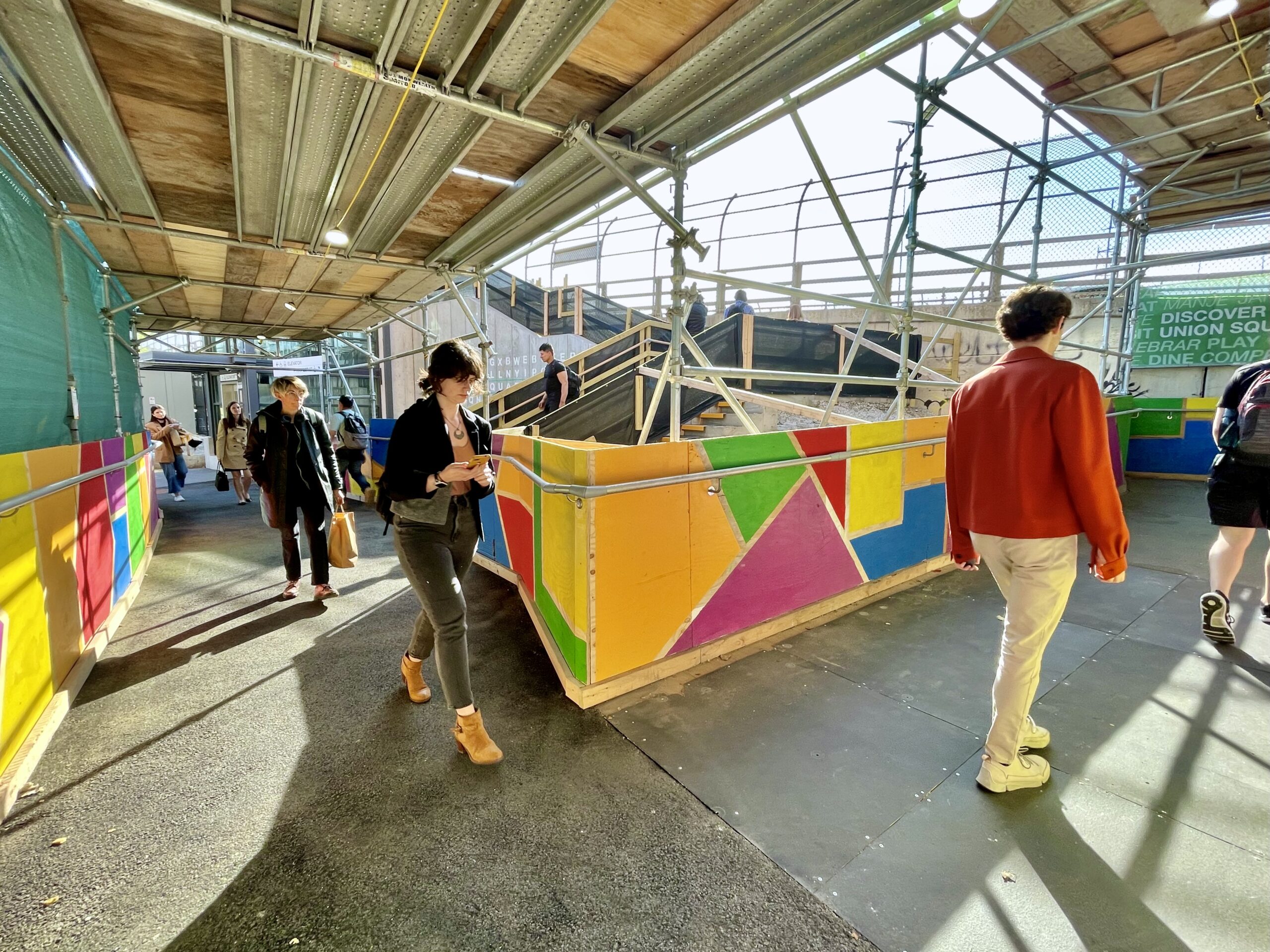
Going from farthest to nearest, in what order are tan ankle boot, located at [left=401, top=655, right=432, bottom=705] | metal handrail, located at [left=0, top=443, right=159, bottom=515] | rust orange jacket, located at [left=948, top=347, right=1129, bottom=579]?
tan ankle boot, located at [left=401, top=655, right=432, bottom=705] < metal handrail, located at [left=0, top=443, right=159, bottom=515] < rust orange jacket, located at [left=948, top=347, right=1129, bottom=579]

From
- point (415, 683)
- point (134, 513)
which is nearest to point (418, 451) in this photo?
point (415, 683)

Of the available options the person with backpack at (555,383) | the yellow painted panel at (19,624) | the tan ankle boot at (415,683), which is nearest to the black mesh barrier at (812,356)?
the person with backpack at (555,383)

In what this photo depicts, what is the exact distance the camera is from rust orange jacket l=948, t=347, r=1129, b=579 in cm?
188

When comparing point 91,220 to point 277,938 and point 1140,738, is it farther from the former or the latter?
point 1140,738

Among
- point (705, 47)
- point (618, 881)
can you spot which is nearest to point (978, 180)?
point (705, 47)

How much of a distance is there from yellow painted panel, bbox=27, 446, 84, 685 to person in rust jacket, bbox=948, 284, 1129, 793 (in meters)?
3.90

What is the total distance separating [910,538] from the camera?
441 centimetres

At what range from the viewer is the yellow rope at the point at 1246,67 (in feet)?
14.6

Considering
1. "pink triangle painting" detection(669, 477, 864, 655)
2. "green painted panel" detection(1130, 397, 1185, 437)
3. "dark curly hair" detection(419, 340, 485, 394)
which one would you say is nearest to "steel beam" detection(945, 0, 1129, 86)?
"pink triangle painting" detection(669, 477, 864, 655)

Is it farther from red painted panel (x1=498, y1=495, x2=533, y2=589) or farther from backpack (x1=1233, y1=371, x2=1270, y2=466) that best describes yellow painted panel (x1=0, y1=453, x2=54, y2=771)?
backpack (x1=1233, y1=371, x2=1270, y2=466)

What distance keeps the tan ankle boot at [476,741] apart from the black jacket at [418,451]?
0.93 m

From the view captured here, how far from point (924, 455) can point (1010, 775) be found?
2.79 metres

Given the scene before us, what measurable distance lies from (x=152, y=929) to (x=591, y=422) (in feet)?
19.3

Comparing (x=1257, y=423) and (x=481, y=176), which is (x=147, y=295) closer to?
(x=481, y=176)
